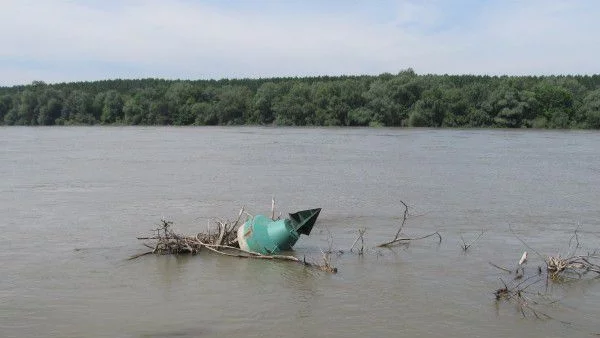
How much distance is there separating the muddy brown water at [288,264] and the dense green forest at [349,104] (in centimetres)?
5152

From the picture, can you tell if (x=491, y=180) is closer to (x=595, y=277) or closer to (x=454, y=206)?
(x=454, y=206)

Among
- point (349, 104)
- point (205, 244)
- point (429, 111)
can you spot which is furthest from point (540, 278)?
point (349, 104)

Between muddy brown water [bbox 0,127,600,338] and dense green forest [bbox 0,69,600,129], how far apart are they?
5152cm

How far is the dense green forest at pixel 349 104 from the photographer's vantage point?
249 feet

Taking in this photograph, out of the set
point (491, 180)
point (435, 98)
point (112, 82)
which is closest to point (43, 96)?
point (112, 82)

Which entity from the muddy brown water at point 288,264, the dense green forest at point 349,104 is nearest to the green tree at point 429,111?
the dense green forest at point 349,104

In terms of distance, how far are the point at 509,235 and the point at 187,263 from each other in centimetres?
659

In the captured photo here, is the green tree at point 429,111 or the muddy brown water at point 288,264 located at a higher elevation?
the green tree at point 429,111

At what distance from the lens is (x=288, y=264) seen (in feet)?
35.2

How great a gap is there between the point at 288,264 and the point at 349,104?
245 ft

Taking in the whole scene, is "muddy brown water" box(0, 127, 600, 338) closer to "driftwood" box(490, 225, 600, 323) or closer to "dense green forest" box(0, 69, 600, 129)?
"driftwood" box(490, 225, 600, 323)

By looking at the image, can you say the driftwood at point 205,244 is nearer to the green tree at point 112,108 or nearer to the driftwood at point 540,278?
the driftwood at point 540,278

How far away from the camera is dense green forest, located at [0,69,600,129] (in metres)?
76.0

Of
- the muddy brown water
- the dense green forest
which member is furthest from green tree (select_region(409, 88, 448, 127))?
the muddy brown water
